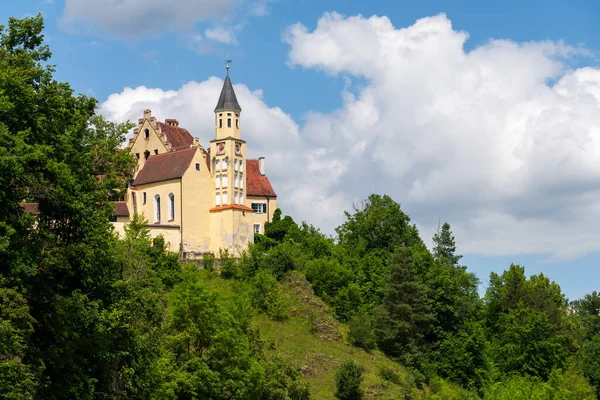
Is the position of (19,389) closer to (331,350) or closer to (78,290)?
(78,290)

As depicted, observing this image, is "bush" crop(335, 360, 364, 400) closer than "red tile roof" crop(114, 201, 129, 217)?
Yes

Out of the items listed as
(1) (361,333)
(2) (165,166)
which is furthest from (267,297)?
(2) (165,166)

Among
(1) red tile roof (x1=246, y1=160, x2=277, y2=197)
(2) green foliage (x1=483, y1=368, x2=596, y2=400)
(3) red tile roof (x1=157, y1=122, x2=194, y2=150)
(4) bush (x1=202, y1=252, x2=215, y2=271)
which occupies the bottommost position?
(2) green foliage (x1=483, y1=368, x2=596, y2=400)

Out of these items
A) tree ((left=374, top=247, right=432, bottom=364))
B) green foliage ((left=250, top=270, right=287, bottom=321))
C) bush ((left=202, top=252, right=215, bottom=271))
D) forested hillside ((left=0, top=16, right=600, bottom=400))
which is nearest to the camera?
forested hillside ((left=0, top=16, right=600, bottom=400))

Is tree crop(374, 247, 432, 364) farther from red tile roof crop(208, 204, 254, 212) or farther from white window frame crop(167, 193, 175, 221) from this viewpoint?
white window frame crop(167, 193, 175, 221)

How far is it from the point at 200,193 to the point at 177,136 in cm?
842

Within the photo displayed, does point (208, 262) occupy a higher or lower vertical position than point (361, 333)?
higher

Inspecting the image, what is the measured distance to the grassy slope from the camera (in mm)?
60031

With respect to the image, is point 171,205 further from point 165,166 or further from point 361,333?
point 361,333

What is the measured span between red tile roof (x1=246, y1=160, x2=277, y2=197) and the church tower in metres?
3.96

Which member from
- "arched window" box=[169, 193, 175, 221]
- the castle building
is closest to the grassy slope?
the castle building

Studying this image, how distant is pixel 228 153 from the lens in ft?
249

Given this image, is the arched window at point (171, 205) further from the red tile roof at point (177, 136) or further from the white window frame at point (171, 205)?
the red tile roof at point (177, 136)

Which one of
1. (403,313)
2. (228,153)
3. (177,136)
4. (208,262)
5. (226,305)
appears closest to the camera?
(226,305)
